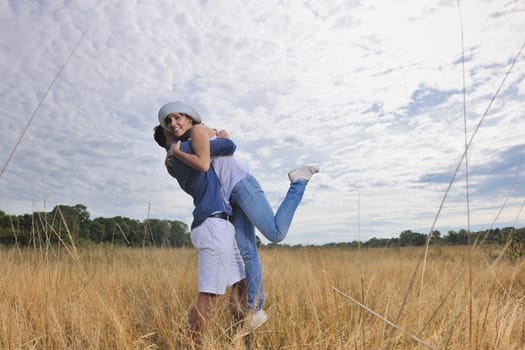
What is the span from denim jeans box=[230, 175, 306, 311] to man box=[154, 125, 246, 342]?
0.08m

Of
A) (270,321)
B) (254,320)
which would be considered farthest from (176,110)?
(270,321)

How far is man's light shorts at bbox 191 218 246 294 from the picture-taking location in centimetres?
249

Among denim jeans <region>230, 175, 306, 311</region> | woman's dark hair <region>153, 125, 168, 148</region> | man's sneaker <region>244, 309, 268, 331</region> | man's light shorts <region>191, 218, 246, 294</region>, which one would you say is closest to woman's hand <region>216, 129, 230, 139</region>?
denim jeans <region>230, 175, 306, 311</region>

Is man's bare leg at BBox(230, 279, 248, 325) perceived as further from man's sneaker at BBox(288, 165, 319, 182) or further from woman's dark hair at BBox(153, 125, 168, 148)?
woman's dark hair at BBox(153, 125, 168, 148)

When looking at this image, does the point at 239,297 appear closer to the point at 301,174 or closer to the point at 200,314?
the point at 200,314

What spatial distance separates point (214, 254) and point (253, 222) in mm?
320

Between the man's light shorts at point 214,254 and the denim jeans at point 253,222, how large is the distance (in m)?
0.17

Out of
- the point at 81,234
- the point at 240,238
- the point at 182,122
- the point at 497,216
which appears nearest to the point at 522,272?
the point at 497,216

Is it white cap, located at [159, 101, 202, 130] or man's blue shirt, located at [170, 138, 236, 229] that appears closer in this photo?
man's blue shirt, located at [170, 138, 236, 229]

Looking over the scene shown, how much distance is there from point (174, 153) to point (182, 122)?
27 centimetres

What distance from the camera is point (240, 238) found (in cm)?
274

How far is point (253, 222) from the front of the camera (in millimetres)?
2660

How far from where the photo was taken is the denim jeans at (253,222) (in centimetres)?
265

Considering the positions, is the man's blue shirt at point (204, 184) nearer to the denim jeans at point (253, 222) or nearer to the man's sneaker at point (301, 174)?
the denim jeans at point (253, 222)
